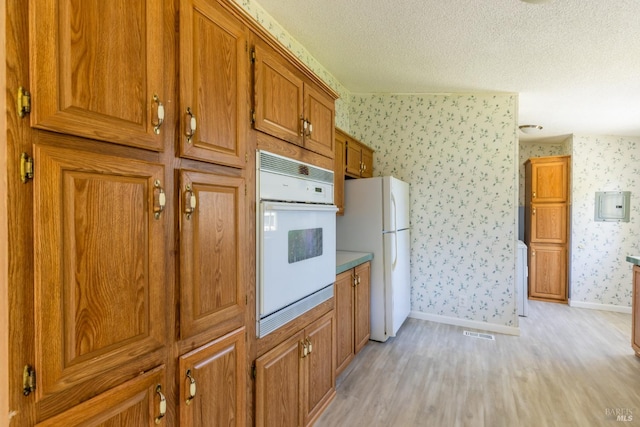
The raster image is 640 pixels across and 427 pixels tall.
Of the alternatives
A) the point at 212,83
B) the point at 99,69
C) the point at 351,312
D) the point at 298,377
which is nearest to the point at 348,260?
the point at 351,312

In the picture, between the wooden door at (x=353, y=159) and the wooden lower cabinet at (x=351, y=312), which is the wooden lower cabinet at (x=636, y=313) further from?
the wooden door at (x=353, y=159)

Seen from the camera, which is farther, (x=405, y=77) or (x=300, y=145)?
(x=405, y=77)

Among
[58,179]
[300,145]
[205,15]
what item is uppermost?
[205,15]

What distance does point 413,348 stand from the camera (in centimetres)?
309

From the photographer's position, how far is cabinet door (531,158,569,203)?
15.3ft

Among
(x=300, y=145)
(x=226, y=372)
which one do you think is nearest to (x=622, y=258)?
(x=300, y=145)

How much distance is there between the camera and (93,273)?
0.82m

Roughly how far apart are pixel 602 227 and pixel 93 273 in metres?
5.74

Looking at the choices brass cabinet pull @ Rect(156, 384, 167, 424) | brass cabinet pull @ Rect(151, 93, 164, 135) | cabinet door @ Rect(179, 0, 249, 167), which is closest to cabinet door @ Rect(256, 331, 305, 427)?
brass cabinet pull @ Rect(156, 384, 167, 424)

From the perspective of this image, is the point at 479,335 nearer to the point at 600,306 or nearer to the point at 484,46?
the point at 600,306

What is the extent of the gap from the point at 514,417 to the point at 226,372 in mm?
1933

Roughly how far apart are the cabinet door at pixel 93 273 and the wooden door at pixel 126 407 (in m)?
0.02

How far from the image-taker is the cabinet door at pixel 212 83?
1063mm

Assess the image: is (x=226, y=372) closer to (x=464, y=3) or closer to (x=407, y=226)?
(x=464, y=3)
